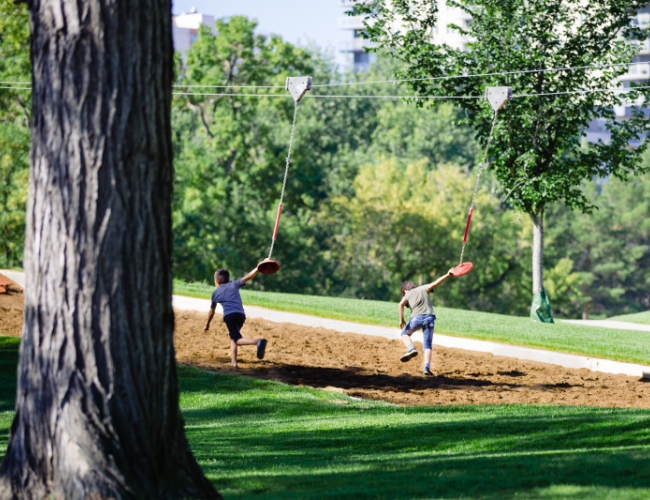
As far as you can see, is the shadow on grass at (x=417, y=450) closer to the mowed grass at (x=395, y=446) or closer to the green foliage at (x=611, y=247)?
the mowed grass at (x=395, y=446)

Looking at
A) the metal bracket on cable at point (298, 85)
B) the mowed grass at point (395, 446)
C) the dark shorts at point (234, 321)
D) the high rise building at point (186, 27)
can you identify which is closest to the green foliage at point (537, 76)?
the metal bracket on cable at point (298, 85)

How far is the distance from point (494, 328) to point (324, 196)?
36.6 m

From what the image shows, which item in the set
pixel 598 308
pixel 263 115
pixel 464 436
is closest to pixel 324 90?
pixel 263 115

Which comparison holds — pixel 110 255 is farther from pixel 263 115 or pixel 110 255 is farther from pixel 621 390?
pixel 263 115

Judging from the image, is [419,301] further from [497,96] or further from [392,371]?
[497,96]

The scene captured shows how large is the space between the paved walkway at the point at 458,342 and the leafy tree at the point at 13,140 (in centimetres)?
1695

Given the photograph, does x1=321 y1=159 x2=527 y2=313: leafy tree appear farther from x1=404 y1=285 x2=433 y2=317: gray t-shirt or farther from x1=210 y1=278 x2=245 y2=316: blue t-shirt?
x1=210 y1=278 x2=245 y2=316: blue t-shirt

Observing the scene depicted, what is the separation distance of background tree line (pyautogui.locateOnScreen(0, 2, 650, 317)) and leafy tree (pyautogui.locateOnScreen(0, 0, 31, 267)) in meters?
0.07

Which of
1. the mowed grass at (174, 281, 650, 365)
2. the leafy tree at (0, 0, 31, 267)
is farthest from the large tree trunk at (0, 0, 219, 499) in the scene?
the leafy tree at (0, 0, 31, 267)

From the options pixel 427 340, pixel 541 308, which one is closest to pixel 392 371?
pixel 427 340

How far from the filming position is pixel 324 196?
56906mm

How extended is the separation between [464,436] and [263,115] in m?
50.0

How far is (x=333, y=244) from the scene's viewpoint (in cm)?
5731

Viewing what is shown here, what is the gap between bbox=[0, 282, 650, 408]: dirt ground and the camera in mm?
13664
